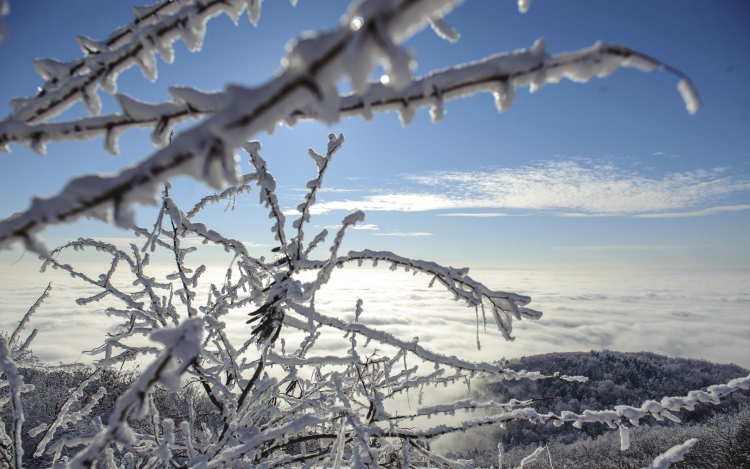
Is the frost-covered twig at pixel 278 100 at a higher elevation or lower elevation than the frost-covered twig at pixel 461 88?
lower

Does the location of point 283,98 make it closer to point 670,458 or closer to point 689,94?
point 689,94

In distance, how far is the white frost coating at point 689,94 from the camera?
0.64 m

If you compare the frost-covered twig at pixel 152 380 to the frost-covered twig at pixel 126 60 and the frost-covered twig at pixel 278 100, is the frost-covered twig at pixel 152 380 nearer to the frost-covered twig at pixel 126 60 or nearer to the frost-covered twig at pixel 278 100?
the frost-covered twig at pixel 278 100

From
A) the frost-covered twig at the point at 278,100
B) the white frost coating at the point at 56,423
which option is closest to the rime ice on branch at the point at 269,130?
the frost-covered twig at the point at 278,100

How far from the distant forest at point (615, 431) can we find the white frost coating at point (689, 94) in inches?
544

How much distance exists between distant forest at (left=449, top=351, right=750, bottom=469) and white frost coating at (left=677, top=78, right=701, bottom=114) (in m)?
13.8

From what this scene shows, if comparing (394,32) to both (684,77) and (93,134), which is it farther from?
(93,134)

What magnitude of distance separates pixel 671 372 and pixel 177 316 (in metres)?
34.7

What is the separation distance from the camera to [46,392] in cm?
1750

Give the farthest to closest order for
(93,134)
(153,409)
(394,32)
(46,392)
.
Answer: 1. (46,392)
2. (153,409)
3. (93,134)
4. (394,32)

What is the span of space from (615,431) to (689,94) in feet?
90.5

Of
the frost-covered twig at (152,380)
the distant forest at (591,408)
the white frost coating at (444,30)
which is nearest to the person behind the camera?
the frost-covered twig at (152,380)

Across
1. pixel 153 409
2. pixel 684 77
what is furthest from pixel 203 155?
pixel 153 409

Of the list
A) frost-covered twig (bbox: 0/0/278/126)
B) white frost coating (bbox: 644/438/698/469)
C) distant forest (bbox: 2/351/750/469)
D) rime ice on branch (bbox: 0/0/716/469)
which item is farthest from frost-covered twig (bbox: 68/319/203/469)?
distant forest (bbox: 2/351/750/469)
